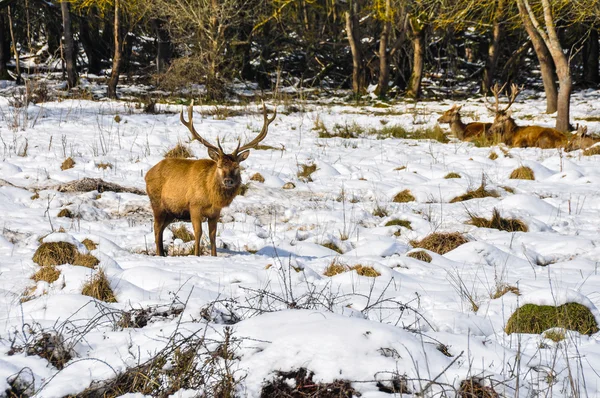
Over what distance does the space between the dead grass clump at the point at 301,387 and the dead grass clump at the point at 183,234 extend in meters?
4.62

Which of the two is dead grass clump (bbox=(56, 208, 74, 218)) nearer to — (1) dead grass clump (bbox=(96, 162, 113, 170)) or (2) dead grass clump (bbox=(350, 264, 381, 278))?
(1) dead grass clump (bbox=(96, 162, 113, 170))

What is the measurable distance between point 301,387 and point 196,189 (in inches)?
171

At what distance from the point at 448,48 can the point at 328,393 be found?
27497 millimetres

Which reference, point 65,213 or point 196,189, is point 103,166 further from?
point 196,189

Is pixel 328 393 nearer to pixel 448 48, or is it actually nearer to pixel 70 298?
pixel 70 298

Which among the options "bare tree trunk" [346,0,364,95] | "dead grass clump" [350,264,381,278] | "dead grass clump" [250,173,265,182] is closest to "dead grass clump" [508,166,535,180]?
"dead grass clump" [250,173,265,182]

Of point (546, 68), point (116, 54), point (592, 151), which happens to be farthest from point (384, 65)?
point (592, 151)

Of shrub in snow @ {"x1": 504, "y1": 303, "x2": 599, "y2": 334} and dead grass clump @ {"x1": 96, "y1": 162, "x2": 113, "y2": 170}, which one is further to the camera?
dead grass clump @ {"x1": 96, "y1": 162, "x2": 113, "y2": 170}

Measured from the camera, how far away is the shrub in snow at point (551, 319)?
3771 millimetres

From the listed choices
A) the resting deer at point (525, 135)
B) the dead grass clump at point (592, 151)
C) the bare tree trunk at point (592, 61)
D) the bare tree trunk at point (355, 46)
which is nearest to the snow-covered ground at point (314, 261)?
the dead grass clump at point (592, 151)

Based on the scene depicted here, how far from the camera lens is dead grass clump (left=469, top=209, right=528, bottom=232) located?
7.31 metres

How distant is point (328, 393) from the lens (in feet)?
8.74

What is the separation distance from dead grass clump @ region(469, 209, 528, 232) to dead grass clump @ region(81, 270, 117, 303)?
448 centimetres

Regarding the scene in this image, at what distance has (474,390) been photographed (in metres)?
2.65
